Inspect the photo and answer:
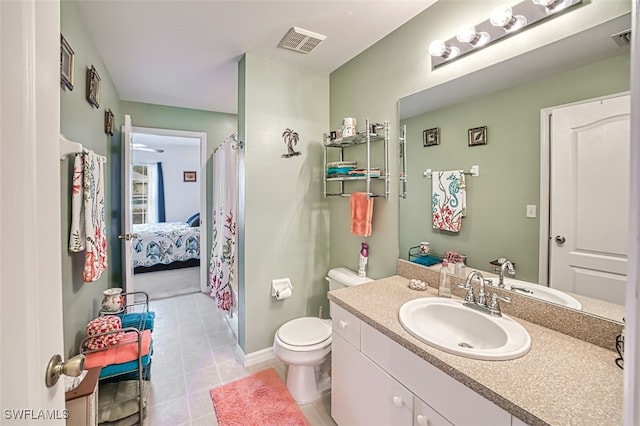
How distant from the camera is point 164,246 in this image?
15.6 feet

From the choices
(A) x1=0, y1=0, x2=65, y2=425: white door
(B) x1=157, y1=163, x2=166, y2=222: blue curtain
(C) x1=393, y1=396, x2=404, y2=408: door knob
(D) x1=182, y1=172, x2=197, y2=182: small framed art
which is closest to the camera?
(A) x1=0, y1=0, x2=65, y2=425: white door

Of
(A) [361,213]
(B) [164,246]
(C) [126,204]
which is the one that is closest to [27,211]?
(A) [361,213]

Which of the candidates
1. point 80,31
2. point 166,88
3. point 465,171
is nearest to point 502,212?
point 465,171

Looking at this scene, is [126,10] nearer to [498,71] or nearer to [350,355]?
[498,71]

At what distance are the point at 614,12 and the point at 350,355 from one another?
5.72 ft

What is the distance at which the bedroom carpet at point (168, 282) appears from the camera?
387cm

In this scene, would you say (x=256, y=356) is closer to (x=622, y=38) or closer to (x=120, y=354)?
(x=120, y=354)

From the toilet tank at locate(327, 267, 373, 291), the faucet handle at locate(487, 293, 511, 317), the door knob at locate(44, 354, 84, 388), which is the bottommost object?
the toilet tank at locate(327, 267, 373, 291)

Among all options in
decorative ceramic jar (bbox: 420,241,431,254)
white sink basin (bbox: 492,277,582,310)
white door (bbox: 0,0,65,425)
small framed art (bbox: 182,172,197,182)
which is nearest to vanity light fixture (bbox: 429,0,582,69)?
decorative ceramic jar (bbox: 420,241,431,254)

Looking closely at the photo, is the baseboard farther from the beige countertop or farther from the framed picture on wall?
the framed picture on wall

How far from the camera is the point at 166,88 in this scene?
9.55 ft

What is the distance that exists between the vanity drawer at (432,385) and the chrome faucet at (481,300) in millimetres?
448

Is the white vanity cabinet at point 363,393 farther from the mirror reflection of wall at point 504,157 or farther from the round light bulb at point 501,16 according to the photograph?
the round light bulb at point 501,16

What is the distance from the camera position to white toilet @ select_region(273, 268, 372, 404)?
1.76m
